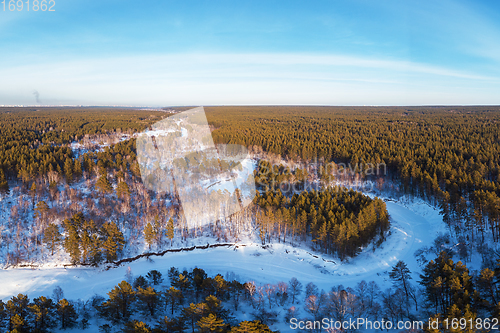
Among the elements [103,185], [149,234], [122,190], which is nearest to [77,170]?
[103,185]

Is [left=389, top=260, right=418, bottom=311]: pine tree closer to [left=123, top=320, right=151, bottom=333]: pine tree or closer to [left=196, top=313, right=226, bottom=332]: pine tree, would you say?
[left=196, top=313, right=226, bottom=332]: pine tree

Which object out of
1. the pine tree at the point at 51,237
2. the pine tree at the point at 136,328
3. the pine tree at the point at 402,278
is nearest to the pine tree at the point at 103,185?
the pine tree at the point at 51,237

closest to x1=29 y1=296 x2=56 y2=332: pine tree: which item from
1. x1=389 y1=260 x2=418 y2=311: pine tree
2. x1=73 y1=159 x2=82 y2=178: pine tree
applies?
x1=389 y1=260 x2=418 y2=311: pine tree

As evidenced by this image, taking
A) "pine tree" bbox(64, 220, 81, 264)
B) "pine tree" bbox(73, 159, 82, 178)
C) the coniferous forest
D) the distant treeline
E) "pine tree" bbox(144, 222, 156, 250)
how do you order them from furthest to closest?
"pine tree" bbox(73, 159, 82, 178) < "pine tree" bbox(144, 222, 156, 250) < the distant treeline < "pine tree" bbox(64, 220, 81, 264) < the coniferous forest

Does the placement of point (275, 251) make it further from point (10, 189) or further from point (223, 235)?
point (10, 189)

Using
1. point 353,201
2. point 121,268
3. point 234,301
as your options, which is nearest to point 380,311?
point 234,301

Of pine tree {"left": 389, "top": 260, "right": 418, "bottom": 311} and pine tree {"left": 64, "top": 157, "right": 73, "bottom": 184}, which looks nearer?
pine tree {"left": 389, "top": 260, "right": 418, "bottom": 311}

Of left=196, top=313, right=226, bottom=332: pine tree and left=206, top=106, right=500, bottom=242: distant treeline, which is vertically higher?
left=206, top=106, right=500, bottom=242: distant treeline
